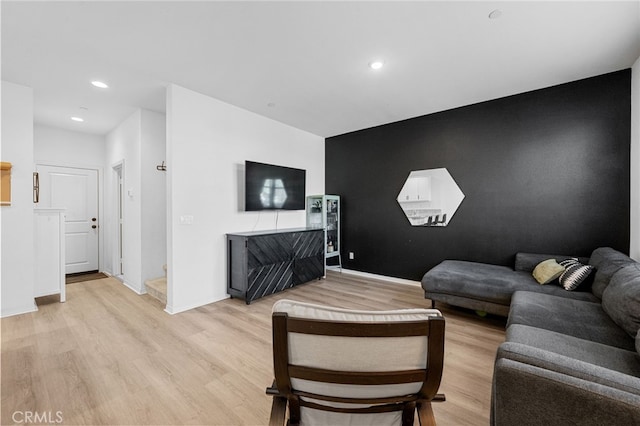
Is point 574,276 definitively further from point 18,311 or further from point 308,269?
point 18,311

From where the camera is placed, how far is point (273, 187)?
4.21m

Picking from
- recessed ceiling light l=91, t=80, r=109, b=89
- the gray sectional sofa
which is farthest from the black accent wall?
recessed ceiling light l=91, t=80, r=109, b=89

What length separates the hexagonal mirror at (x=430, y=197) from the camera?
396 cm

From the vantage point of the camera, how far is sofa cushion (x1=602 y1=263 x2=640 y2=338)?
1.56 metres

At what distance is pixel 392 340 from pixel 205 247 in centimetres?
323

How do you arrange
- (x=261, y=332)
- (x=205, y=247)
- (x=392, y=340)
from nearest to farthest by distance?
(x=392, y=340) < (x=261, y=332) < (x=205, y=247)

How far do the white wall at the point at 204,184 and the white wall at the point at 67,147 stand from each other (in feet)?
10.6

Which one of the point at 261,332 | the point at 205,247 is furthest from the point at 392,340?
the point at 205,247

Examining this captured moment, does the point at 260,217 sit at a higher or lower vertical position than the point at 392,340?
higher

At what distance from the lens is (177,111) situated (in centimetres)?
315

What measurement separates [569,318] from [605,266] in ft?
2.65

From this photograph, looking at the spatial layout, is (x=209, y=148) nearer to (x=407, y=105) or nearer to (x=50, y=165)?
(x=407, y=105)

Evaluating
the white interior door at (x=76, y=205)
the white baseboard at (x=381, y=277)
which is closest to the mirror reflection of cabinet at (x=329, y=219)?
the white baseboard at (x=381, y=277)

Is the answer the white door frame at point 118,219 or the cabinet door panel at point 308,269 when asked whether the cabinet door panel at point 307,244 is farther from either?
the white door frame at point 118,219
